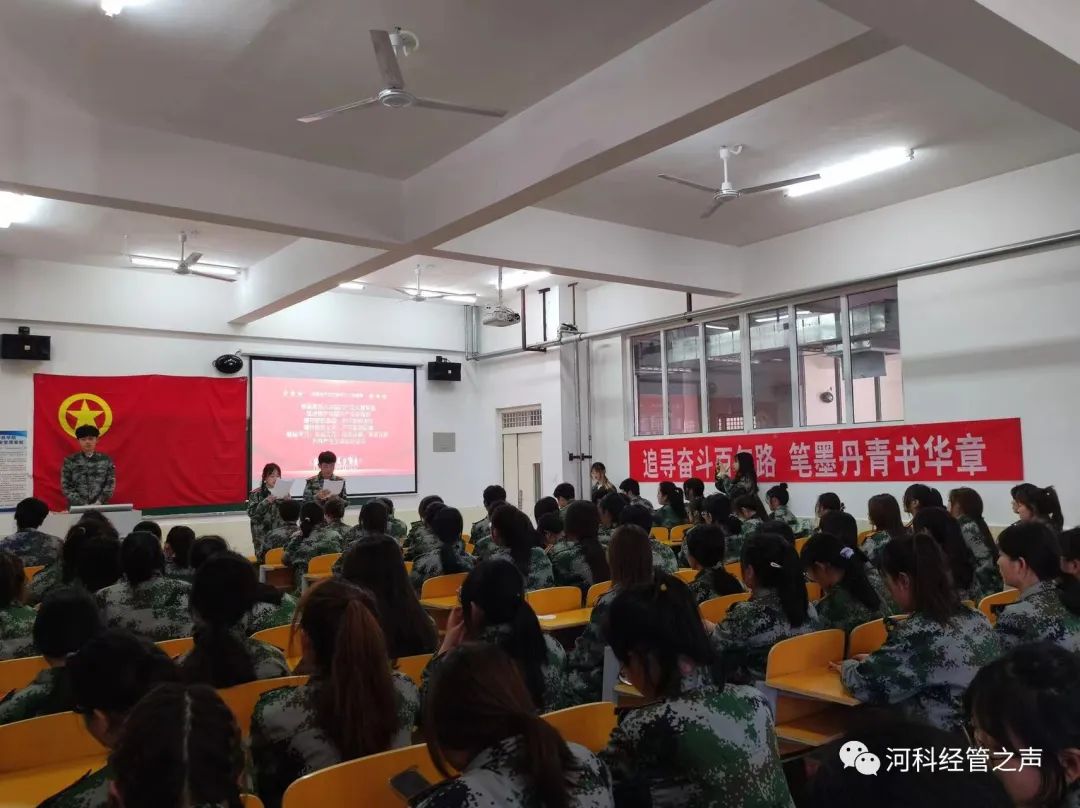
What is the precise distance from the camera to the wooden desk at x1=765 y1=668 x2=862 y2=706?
267cm

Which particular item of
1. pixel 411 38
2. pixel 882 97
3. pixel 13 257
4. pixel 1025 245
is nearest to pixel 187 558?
pixel 411 38

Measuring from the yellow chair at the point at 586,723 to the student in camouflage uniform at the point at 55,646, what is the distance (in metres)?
1.32

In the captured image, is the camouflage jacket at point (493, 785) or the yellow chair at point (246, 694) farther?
the yellow chair at point (246, 694)

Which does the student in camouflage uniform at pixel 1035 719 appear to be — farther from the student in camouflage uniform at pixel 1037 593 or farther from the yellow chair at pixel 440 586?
the yellow chair at pixel 440 586

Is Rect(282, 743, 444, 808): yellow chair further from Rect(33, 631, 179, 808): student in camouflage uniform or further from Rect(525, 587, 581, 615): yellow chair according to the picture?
Rect(525, 587, 581, 615): yellow chair

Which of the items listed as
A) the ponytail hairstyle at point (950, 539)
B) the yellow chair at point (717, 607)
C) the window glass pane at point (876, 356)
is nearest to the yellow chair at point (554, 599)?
the yellow chair at point (717, 607)

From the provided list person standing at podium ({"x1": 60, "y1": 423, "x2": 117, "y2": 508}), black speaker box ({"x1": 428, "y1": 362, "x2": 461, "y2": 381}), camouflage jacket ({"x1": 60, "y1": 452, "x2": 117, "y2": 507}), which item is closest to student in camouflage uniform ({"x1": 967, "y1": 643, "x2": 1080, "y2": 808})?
person standing at podium ({"x1": 60, "y1": 423, "x2": 117, "y2": 508})

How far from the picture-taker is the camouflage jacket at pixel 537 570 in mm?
4508

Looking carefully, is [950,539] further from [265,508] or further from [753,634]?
[265,508]

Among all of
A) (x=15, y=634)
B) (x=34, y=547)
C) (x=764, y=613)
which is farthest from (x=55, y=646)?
(x=34, y=547)

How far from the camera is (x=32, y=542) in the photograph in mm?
5348

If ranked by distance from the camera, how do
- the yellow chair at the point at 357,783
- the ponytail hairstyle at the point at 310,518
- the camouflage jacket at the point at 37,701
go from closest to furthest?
the yellow chair at the point at 357,783
the camouflage jacket at the point at 37,701
the ponytail hairstyle at the point at 310,518

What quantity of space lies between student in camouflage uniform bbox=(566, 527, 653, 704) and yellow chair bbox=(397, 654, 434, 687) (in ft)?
2.22

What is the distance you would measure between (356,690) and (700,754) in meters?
0.80
